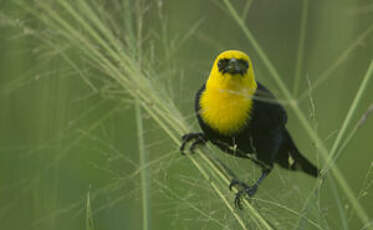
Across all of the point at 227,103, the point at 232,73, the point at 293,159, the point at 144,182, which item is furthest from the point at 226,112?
the point at 144,182

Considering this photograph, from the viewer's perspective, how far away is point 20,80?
2.14m

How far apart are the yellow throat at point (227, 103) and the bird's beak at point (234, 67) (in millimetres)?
14

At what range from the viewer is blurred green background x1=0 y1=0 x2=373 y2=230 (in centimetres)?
158

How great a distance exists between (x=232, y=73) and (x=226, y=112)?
16 centimetres

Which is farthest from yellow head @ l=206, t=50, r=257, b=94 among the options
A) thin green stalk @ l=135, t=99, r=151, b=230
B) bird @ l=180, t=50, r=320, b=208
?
thin green stalk @ l=135, t=99, r=151, b=230

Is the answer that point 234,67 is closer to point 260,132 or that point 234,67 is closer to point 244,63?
point 244,63

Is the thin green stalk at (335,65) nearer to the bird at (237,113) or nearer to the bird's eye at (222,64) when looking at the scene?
the bird at (237,113)

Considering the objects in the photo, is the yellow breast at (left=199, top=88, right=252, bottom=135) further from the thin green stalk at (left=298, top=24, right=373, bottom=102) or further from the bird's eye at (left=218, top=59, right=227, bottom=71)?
the thin green stalk at (left=298, top=24, right=373, bottom=102)

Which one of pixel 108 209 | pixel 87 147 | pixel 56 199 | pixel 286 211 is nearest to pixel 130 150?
pixel 87 147

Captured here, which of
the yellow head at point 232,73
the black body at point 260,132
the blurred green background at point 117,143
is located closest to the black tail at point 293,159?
the blurred green background at point 117,143

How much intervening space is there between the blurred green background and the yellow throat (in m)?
0.08

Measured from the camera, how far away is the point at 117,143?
2572 mm

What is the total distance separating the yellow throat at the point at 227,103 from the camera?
7.96 ft

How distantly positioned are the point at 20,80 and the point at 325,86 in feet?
5.26
